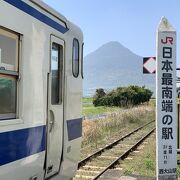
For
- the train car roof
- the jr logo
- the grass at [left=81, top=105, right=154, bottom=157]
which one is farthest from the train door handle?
the grass at [left=81, top=105, right=154, bottom=157]

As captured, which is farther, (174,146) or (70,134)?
(174,146)

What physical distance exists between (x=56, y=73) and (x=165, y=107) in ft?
7.51

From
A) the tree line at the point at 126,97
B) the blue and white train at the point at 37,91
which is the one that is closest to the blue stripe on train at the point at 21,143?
the blue and white train at the point at 37,91

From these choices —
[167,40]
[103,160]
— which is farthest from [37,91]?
[103,160]

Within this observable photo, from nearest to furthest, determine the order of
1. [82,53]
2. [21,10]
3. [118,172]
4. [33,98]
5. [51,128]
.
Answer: [21,10], [33,98], [51,128], [82,53], [118,172]

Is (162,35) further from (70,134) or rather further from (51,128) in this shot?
(51,128)

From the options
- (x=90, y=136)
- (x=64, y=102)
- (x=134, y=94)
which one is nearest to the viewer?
(x=64, y=102)

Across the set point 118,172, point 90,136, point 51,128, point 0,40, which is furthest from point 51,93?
point 90,136

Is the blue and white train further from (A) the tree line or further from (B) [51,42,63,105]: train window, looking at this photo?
(A) the tree line

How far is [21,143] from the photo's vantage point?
504 centimetres

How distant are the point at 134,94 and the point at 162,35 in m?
51.3

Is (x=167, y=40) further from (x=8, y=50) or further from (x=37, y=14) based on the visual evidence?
(x=8, y=50)

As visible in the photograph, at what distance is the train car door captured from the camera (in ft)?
19.7

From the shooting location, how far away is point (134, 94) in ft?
193
